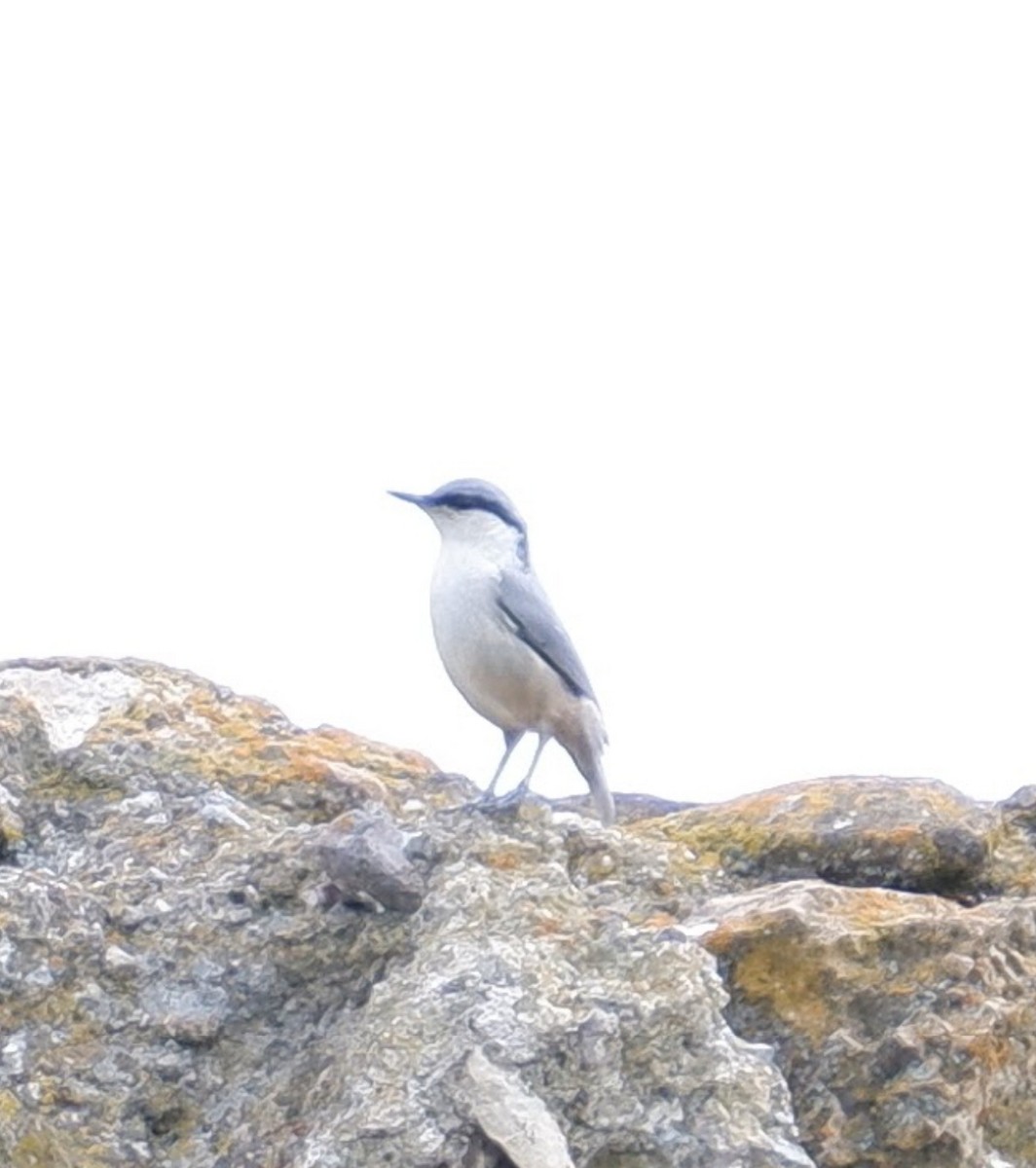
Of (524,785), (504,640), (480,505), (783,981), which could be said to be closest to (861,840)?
(783,981)

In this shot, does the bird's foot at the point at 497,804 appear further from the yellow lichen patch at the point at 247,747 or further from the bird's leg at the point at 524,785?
the yellow lichen patch at the point at 247,747

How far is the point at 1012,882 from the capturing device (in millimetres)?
6598

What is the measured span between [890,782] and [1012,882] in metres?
0.48

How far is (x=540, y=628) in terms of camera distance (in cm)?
887

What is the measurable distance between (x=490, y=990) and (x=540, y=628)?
3.81 meters

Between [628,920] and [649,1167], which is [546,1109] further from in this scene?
[628,920]

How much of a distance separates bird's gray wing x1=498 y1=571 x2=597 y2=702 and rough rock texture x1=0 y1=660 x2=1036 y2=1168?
239 centimetres

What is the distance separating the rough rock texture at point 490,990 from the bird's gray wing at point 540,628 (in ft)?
7.85

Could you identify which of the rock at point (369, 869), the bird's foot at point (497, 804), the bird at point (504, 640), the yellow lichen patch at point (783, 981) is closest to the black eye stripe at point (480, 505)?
the bird at point (504, 640)

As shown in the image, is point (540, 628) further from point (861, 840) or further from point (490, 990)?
point (490, 990)

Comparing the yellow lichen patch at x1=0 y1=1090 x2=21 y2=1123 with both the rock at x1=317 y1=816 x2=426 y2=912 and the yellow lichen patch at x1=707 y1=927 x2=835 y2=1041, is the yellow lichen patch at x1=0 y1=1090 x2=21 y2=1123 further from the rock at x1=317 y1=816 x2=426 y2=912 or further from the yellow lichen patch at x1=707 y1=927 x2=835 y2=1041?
the yellow lichen patch at x1=707 y1=927 x2=835 y2=1041

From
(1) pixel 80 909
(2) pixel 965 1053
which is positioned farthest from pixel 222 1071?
(2) pixel 965 1053

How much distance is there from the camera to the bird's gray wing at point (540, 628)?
884 centimetres

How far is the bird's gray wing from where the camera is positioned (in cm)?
884
